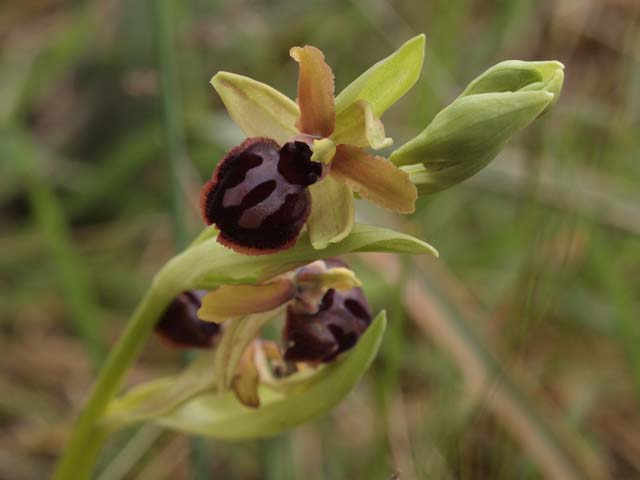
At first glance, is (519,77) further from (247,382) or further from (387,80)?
(247,382)

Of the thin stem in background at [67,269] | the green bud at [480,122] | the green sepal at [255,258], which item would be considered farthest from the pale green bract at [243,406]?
the thin stem in background at [67,269]

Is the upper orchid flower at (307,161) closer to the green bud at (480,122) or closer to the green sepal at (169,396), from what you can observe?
the green bud at (480,122)

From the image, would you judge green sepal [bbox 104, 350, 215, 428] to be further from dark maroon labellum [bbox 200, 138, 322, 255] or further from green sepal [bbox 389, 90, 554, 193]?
green sepal [bbox 389, 90, 554, 193]

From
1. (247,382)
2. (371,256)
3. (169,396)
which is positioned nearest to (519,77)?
(247,382)

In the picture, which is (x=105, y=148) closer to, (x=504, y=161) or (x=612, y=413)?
(x=504, y=161)

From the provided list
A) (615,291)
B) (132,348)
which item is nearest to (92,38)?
(615,291)
